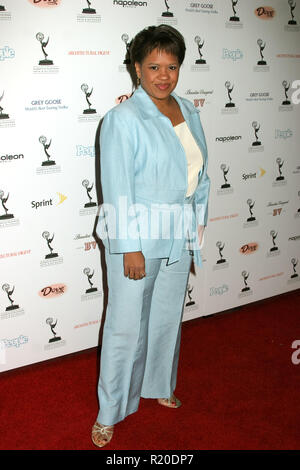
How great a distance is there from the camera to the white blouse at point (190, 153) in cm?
165

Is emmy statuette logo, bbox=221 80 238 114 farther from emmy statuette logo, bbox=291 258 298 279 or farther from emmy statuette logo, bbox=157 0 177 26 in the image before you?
emmy statuette logo, bbox=291 258 298 279

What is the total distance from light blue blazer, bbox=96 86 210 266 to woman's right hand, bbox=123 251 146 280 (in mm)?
27

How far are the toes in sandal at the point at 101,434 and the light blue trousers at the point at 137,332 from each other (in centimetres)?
3

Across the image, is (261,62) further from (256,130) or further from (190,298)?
(190,298)

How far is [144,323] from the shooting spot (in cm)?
179

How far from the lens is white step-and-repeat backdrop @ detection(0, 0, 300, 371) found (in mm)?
1948

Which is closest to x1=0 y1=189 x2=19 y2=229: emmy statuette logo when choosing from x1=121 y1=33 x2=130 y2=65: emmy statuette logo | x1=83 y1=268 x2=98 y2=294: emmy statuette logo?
x1=83 y1=268 x2=98 y2=294: emmy statuette logo

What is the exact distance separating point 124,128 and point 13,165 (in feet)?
2.52

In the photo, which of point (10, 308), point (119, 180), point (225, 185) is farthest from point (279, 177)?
point (10, 308)

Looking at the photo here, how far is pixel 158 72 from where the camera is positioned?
152cm

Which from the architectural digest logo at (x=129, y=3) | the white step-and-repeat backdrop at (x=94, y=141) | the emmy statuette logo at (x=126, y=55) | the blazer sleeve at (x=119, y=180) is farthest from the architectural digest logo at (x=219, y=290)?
the architectural digest logo at (x=129, y=3)

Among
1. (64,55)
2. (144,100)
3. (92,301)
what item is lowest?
(92,301)
